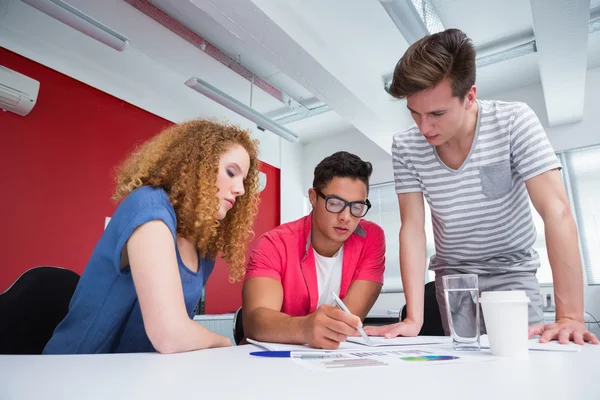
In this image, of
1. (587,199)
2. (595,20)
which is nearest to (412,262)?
(595,20)

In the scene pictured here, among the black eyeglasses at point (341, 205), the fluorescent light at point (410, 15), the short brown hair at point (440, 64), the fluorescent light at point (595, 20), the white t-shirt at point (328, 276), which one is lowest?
the white t-shirt at point (328, 276)

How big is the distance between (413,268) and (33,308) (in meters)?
1.20

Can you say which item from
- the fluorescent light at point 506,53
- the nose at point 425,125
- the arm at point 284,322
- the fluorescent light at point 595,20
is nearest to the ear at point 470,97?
→ the nose at point 425,125

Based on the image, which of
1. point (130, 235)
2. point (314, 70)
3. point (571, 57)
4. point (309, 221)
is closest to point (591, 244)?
point (571, 57)

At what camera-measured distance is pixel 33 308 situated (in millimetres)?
1229

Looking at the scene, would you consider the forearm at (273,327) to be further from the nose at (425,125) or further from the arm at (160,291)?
the nose at (425,125)

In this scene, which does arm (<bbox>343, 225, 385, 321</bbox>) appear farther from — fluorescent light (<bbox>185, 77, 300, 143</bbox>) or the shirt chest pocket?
fluorescent light (<bbox>185, 77, 300, 143</bbox>)

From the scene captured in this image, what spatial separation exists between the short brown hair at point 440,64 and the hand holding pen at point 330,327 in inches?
28.7

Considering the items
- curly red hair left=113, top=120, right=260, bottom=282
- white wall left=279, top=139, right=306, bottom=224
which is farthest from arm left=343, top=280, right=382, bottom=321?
white wall left=279, top=139, right=306, bottom=224

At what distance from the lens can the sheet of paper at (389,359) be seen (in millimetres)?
630

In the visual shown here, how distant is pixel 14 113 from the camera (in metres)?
2.88

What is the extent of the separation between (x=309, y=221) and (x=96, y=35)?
6.52 ft

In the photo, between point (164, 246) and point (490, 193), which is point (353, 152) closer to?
point (490, 193)

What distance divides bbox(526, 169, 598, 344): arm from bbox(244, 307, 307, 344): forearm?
57 centimetres
